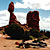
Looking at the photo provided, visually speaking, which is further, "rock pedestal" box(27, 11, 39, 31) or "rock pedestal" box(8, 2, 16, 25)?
"rock pedestal" box(8, 2, 16, 25)

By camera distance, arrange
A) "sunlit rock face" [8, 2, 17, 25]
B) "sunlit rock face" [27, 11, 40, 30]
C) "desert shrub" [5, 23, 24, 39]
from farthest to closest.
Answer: "sunlit rock face" [8, 2, 17, 25], "sunlit rock face" [27, 11, 40, 30], "desert shrub" [5, 23, 24, 39]

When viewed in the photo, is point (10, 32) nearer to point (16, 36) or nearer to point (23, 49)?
point (16, 36)

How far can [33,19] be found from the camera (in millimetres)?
82062

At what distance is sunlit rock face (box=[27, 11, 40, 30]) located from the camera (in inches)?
3184

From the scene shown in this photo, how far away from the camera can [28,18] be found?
85.8 meters

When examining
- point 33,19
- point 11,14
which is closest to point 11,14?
point 11,14

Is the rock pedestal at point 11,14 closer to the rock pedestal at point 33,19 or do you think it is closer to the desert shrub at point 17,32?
the rock pedestal at point 33,19

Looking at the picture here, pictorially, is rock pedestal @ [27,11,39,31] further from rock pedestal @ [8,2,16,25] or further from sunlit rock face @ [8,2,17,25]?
rock pedestal @ [8,2,16,25]

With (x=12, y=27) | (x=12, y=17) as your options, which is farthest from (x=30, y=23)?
(x=12, y=27)

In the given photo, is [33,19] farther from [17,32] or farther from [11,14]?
[17,32]

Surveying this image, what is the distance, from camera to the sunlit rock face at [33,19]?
8088cm

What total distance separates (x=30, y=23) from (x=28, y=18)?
16.7 ft

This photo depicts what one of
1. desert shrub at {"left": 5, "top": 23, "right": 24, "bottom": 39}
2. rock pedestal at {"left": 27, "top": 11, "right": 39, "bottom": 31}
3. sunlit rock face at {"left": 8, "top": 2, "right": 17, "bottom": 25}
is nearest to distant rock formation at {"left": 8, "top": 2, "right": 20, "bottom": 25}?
sunlit rock face at {"left": 8, "top": 2, "right": 17, "bottom": 25}

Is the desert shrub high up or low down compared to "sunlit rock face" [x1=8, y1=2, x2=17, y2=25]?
down
